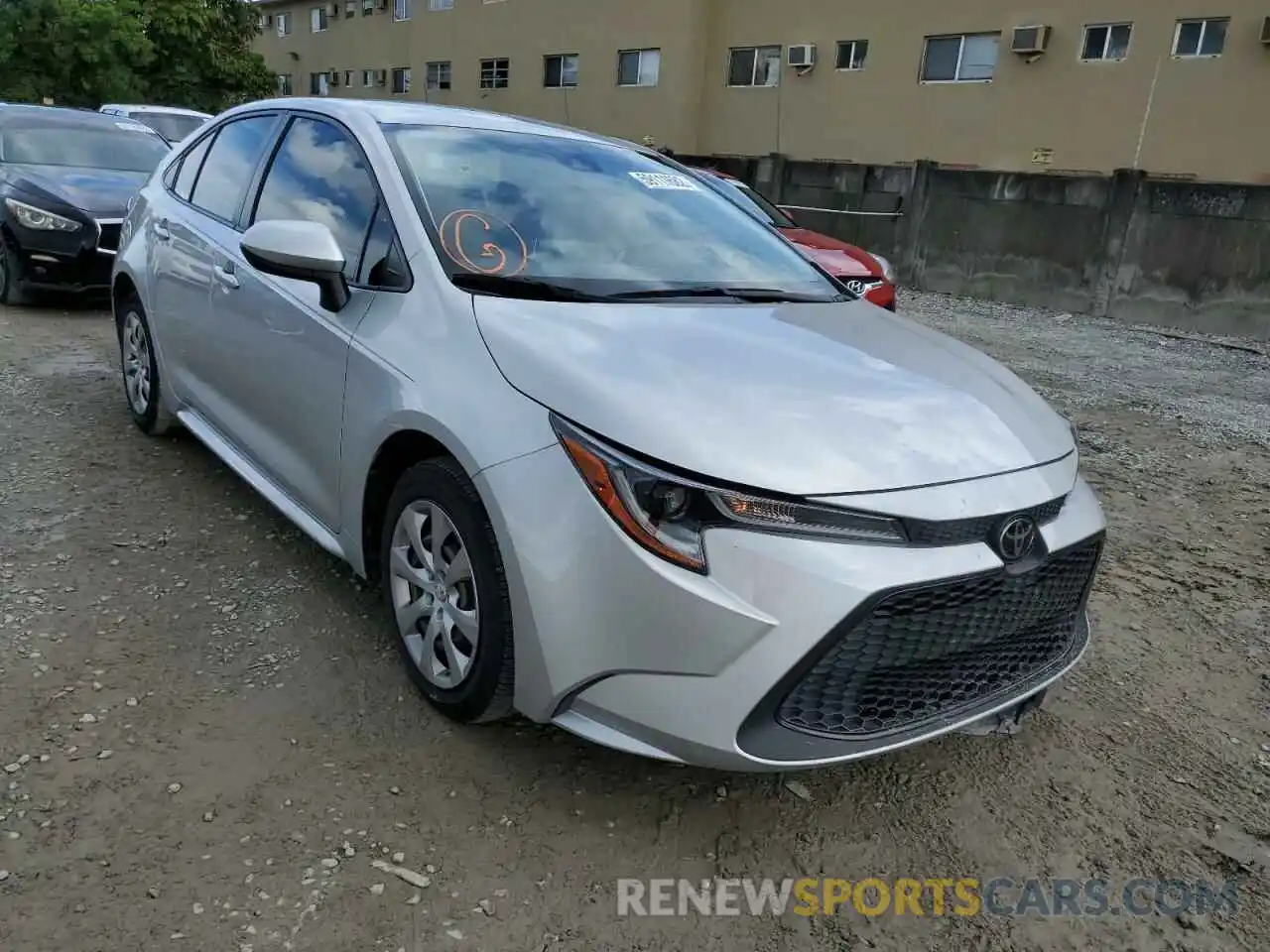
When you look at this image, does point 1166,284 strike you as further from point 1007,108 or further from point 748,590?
point 748,590

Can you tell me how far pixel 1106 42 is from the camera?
16266 mm

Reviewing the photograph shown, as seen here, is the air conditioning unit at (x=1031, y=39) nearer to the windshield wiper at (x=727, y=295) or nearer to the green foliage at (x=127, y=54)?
the windshield wiper at (x=727, y=295)

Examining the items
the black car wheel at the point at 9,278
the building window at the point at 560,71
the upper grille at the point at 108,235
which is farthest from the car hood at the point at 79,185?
the building window at the point at 560,71

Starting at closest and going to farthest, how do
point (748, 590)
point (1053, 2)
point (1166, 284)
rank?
point (748, 590), point (1166, 284), point (1053, 2)

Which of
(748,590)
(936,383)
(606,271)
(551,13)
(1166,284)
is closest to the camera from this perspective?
(748,590)

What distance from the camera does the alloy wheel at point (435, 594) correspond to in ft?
8.27

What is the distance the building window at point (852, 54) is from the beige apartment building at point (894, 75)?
0.12 feet

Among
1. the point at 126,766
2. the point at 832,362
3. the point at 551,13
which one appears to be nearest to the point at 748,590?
the point at 832,362

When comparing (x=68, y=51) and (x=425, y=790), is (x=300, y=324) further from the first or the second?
(x=68, y=51)

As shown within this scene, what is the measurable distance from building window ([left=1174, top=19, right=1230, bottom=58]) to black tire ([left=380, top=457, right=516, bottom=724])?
17100 mm

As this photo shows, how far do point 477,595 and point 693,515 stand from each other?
652 millimetres

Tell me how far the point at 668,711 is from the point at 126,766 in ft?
4.72

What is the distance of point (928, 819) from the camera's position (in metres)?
2.51

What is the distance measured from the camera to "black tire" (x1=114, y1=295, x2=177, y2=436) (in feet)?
14.8
